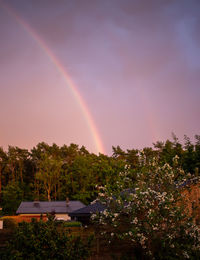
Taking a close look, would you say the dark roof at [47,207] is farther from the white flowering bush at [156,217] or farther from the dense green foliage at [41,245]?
the dense green foliage at [41,245]

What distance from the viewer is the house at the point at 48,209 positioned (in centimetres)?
4562

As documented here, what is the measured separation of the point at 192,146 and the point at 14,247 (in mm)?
53925

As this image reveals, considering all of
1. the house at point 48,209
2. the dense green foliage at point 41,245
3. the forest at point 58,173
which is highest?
the forest at point 58,173

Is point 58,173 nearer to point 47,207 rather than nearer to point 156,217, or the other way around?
point 47,207

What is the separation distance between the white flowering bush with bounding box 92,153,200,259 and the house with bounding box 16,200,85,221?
1288 inches

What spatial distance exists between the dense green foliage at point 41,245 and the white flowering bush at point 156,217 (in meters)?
5.50

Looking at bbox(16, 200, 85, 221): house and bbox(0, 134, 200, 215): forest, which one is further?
bbox(0, 134, 200, 215): forest

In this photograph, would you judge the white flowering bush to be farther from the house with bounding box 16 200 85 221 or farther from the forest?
the forest

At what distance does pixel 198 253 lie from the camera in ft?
42.6

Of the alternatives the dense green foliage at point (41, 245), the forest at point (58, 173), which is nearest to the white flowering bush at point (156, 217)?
the dense green foliage at point (41, 245)

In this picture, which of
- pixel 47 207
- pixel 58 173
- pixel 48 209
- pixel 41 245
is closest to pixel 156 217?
pixel 41 245

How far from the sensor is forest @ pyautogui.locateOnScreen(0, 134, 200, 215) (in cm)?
6750

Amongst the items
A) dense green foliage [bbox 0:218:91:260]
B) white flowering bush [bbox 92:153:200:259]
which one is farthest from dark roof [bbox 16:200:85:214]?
dense green foliage [bbox 0:218:91:260]

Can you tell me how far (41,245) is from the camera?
23.5 ft
